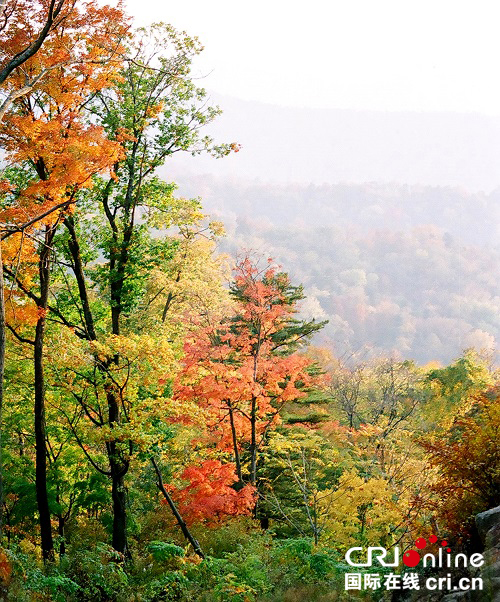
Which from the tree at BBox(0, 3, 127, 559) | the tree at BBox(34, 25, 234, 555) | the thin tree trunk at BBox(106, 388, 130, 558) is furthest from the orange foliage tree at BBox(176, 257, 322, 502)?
the tree at BBox(0, 3, 127, 559)

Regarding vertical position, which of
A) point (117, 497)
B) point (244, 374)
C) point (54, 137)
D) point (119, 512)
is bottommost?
point (119, 512)

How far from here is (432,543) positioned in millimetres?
7297

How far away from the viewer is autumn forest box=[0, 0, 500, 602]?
833 centimetres

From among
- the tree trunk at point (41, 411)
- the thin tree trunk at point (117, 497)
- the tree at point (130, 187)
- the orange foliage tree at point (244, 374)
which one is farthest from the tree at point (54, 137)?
the orange foliage tree at point (244, 374)

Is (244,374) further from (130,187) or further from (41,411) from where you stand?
(130,187)

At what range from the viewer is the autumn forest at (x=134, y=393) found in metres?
8.33

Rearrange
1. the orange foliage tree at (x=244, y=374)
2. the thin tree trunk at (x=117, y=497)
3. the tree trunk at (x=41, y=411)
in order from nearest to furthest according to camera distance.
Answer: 1. the tree trunk at (x=41, y=411)
2. the thin tree trunk at (x=117, y=497)
3. the orange foliage tree at (x=244, y=374)

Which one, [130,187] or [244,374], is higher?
[130,187]

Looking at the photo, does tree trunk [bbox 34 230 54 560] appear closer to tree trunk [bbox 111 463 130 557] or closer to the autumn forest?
the autumn forest

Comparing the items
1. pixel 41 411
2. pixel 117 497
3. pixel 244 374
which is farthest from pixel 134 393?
pixel 244 374

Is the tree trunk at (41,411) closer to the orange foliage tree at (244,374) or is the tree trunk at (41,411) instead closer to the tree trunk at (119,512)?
the tree trunk at (119,512)

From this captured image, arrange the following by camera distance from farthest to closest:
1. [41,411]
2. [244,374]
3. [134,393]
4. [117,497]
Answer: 1. [244,374]
2. [117,497]
3. [134,393]
4. [41,411]

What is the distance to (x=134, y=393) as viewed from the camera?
39.7 feet

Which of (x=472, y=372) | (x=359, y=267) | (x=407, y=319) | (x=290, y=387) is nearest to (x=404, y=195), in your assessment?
(x=359, y=267)
